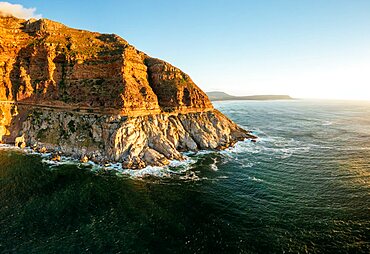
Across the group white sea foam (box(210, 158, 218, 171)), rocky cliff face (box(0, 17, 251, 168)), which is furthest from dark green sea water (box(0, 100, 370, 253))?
rocky cliff face (box(0, 17, 251, 168))

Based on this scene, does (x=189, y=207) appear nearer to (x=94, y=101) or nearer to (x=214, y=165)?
(x=214, y=165)

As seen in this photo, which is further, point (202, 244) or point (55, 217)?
point (55, 217)

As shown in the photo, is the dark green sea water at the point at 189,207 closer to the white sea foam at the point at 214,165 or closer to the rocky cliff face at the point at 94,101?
the white sea foam at the point at 214,165

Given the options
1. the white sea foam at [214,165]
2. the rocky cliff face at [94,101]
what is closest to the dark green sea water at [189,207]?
the white sea foam at [214,165]

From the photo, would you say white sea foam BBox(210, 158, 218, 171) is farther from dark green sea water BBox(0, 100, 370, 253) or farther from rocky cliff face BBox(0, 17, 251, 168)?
rocky cliff face BBox(0, 17, 251, 168)

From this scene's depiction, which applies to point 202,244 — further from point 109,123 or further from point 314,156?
point 314,156

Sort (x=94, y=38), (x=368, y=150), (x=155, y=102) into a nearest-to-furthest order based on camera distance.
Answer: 1. (x=368, y=150)
2. (x=155, y=102)
3. (x=94, y=38)

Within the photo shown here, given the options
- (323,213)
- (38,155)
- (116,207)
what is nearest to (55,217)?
(116,207)
